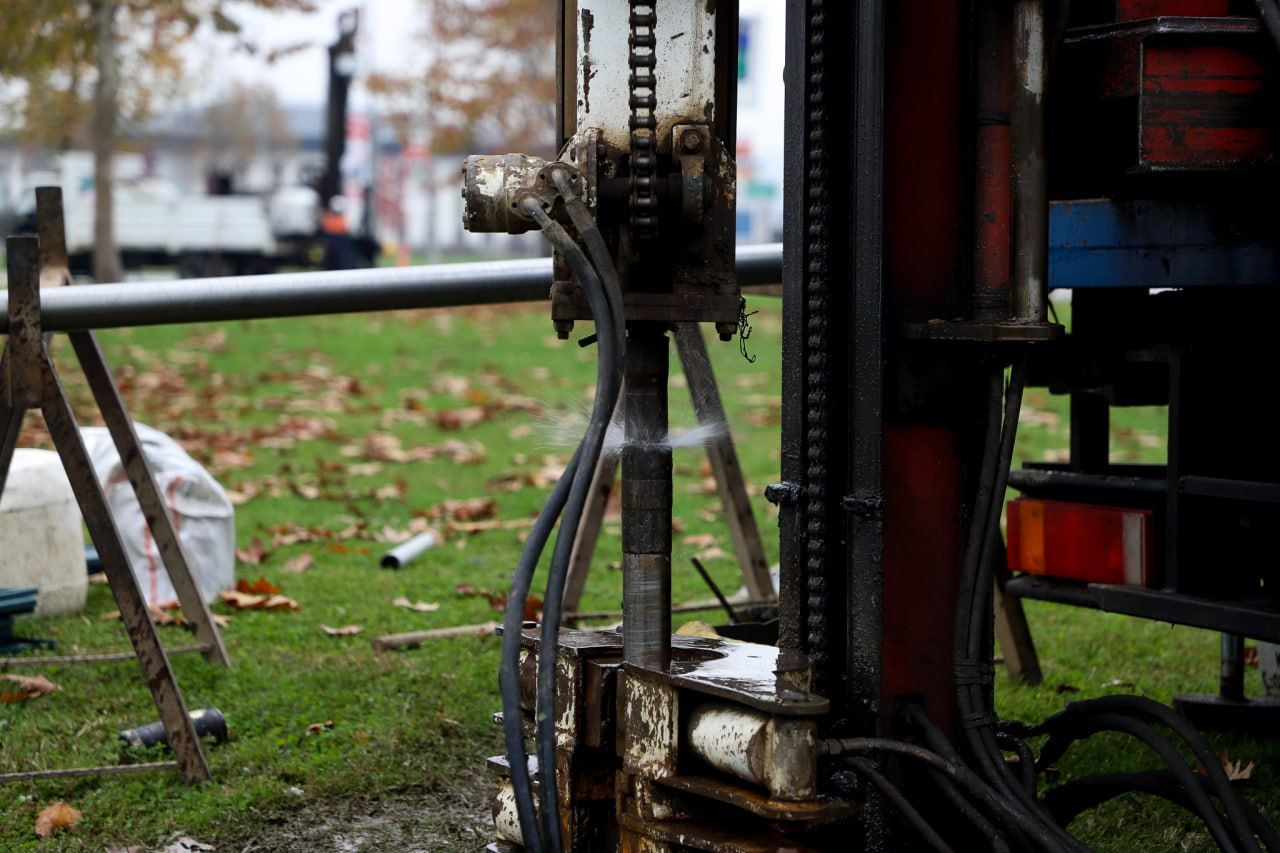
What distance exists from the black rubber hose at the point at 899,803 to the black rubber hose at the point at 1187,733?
50 centimetres

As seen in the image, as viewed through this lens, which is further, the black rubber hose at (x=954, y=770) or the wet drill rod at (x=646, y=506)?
the wet drill rod at (x=646, y=506)

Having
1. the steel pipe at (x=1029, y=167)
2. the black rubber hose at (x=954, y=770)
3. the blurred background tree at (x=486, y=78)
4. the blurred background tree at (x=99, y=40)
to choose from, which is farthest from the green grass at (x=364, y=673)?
the blurred background tree at (x=486, y=78)

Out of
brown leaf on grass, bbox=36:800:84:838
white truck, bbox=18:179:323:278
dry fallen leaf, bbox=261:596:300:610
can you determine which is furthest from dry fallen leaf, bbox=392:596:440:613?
white truck, bbox=18:179:323:278

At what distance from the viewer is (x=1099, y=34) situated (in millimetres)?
3020

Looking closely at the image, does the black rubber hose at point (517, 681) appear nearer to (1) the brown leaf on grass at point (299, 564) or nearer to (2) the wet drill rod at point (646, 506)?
(2) the wet drill rod at point (646, 506)

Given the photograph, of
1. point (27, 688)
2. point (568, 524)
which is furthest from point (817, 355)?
point (27, 688)

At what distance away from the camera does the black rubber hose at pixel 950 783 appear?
2705 millimetres

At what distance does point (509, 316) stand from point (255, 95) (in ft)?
178

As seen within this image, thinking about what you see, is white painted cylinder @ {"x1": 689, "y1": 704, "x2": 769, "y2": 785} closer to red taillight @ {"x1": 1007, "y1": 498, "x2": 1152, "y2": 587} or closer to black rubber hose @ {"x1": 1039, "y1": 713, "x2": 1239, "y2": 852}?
black rubber hose @ {"x1": 1039, "y1": 713, "x2": 1239, "y2": 852}

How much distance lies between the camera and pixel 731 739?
262 cm

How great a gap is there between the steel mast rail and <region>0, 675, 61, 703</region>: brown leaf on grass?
1.19m

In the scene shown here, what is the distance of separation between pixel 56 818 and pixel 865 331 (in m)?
2.27

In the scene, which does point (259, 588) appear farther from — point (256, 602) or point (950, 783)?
point (950, 783)

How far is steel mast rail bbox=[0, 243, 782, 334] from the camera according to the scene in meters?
4.22
